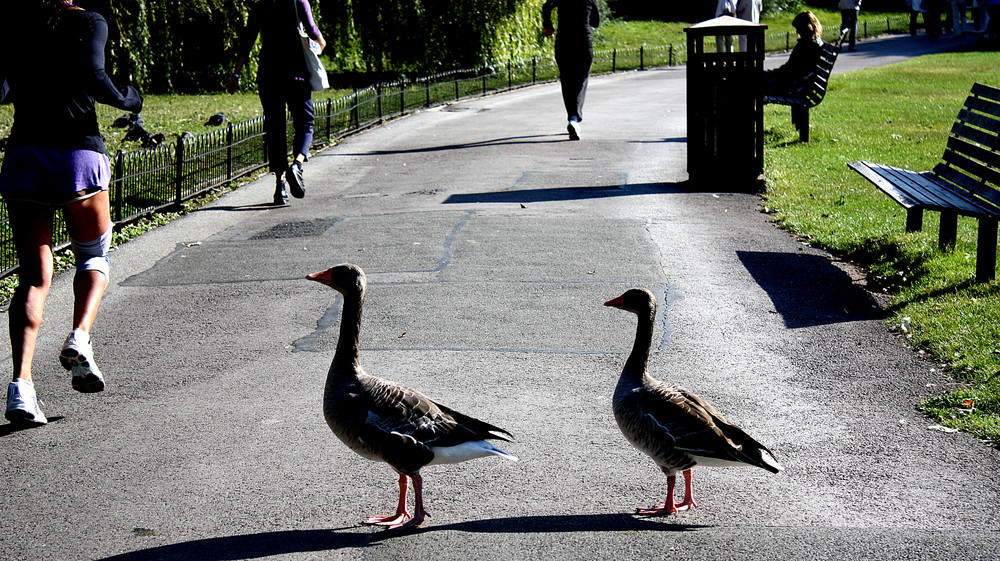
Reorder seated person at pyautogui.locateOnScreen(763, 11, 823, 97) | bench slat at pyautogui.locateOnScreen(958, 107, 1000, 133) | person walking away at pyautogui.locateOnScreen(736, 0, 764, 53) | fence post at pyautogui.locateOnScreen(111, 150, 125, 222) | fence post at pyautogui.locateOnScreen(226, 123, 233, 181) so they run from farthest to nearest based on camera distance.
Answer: person walking away at pyautogui.locateOnScreen(736, 0, 764, 53)
seated person at pyautogui.locateOnScreen(763, 11, 823, 97)
fence post at pyautogui.locateOnScreen(226, 123, 233, 181)
fence post at pyautogui.locateOnScreen(111, 150, 125, 222)
bench slat at pyautogui.locateOnScreen(958, 107, 1000, 133)

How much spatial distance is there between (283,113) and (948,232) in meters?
7.16

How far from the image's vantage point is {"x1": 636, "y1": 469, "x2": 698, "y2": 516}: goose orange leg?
4.36 metres

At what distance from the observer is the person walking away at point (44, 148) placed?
5.41 m

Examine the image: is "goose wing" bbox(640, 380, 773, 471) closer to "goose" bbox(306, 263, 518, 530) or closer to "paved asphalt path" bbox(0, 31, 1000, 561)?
"paved asphalt path" bbox(0, 31, 1000, 561)

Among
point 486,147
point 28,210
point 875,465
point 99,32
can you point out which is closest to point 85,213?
point 28,210

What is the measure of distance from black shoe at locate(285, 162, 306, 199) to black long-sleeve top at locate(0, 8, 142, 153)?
20.2 feet

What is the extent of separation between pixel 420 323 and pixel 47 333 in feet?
8.81

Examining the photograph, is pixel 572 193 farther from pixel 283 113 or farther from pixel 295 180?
pixel 283 113

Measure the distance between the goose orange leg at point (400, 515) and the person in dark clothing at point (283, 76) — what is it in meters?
7.80

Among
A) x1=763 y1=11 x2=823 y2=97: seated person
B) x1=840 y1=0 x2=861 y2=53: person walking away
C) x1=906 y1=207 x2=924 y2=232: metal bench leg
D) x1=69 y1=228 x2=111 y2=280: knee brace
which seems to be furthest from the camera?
x1=840 y1=0 x2=861 y2=53: person walking away

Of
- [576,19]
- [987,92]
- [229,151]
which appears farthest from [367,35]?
[987,92]

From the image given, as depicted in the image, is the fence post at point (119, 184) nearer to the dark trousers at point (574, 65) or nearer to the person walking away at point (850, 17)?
the dark trousers at point (574, 65)

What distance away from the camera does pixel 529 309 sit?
25.0ft

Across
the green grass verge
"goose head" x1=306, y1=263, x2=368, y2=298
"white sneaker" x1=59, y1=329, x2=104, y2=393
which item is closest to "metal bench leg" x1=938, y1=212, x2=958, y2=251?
the green grass verge
